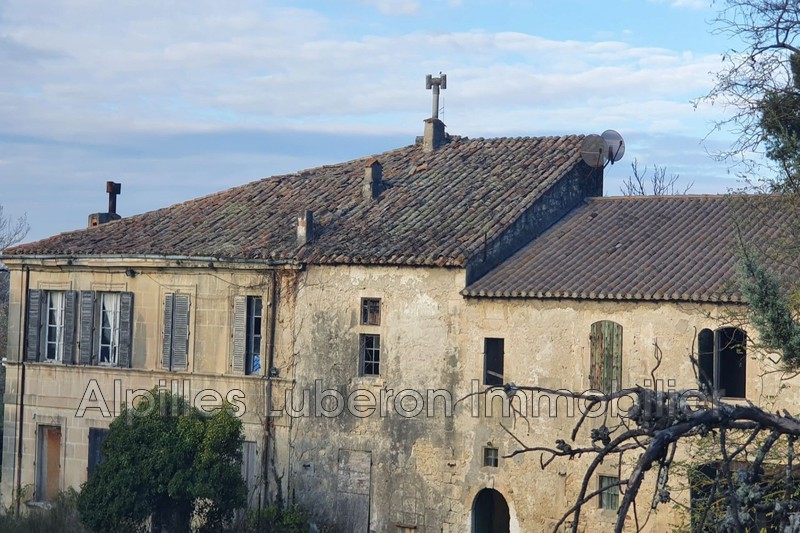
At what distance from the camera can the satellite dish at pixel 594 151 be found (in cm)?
2066

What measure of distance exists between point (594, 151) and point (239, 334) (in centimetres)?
765

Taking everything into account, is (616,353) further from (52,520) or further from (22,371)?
(22,371)

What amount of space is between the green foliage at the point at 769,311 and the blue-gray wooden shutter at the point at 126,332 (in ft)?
43.0

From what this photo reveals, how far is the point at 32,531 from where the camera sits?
1961cm

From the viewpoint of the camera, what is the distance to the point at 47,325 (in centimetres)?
2253

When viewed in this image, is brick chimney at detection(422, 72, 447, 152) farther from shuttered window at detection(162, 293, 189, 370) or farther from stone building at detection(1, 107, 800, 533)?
shuttered window at detection(162, 293, 189, 370)

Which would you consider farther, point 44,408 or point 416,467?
point 44,408

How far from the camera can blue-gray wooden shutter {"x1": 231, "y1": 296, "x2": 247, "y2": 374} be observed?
65.4 feet

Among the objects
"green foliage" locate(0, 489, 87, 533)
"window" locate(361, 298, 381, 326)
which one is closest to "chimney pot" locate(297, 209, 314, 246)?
"window" locate(361, 298, 381, 326)

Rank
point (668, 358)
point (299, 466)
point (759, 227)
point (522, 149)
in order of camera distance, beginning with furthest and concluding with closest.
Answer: point (522, 149), point (299, 466), point (759, 227), point (668, 358)

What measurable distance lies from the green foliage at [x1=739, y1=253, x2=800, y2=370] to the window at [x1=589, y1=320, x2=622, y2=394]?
4344 millimetres

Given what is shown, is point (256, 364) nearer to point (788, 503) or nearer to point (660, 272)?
point (660, 272)

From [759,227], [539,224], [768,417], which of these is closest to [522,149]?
[539,224]

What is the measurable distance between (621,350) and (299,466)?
631 centimetres
